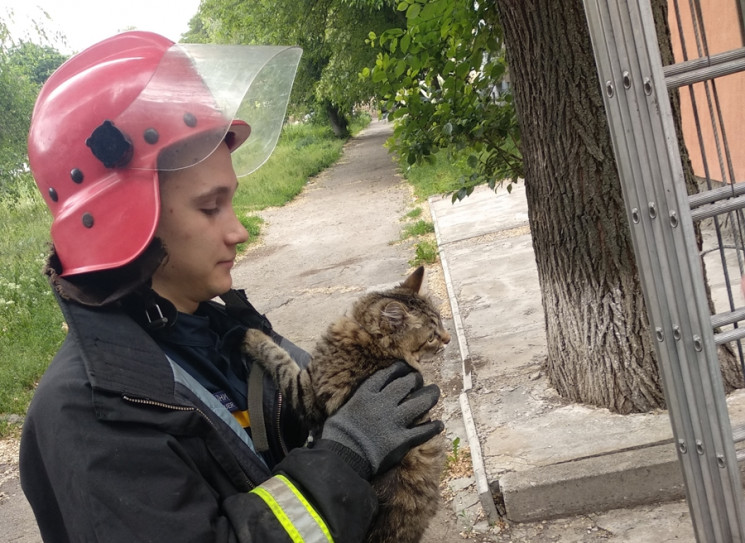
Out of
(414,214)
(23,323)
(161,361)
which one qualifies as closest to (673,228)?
(161,361)

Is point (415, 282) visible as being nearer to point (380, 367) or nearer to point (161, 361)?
point (380, 367)

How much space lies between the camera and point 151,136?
1.79m

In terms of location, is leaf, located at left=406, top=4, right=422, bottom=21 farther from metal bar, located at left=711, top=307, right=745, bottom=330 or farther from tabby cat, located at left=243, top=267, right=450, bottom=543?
metal bar, located at left=711, top=307, right=745, bottom=330

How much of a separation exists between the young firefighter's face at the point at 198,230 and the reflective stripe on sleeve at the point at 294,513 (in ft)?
1.90

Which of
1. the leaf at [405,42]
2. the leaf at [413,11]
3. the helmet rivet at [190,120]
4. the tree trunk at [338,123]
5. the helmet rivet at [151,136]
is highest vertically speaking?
the tree trunk at [338,123]

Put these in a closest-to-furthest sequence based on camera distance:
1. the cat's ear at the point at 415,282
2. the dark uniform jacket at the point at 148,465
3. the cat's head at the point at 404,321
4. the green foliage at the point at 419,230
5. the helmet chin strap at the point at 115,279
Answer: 1. the dark uniform jacket at the point at 148,465
2. the helmet chin strap at the point at 115,279
3. the cat's head at the point at 404,321
4. the cat's ear at the point at 415,282
5. the green foliage at the point at 419,230

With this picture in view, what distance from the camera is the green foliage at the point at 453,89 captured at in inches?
191

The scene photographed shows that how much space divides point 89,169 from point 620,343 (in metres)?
3.24

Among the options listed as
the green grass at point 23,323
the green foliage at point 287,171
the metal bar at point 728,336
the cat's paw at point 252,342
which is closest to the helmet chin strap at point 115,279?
the cat's paw at point 252,342

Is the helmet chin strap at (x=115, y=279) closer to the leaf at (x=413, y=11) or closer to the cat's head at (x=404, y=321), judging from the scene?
the cat's head at (x=404, y=321)

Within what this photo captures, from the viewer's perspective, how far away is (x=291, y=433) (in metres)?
2.35

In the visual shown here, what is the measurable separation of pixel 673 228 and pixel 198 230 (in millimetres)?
1317

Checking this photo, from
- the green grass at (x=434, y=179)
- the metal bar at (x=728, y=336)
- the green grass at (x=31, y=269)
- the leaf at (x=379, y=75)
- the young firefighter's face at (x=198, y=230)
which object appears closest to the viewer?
the young firefighter's face at (x=198, y=230)

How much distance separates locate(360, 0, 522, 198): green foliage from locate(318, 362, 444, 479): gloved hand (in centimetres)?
315
